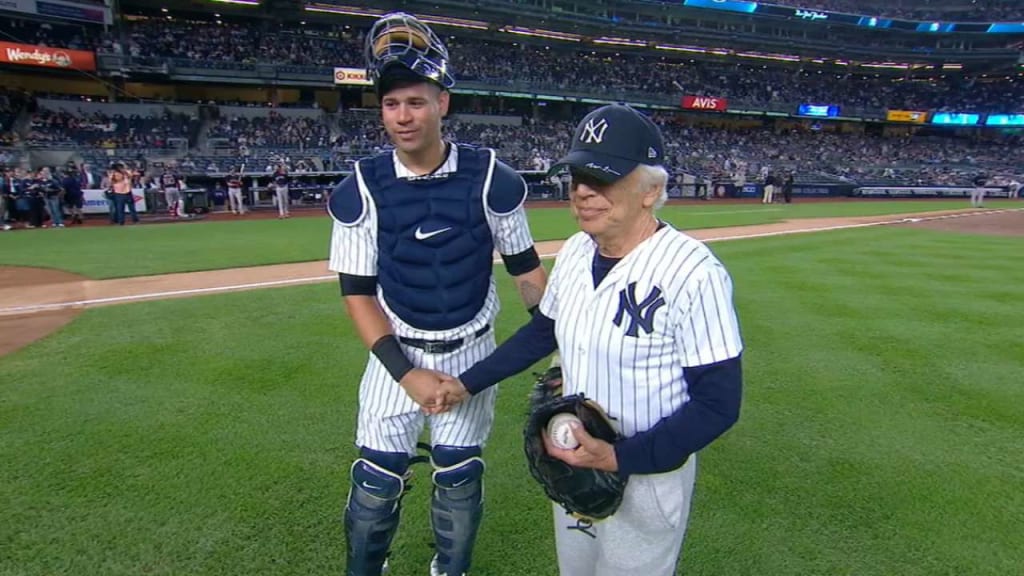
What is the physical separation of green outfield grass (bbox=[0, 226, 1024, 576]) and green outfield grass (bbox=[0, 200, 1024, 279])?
3.65 metres

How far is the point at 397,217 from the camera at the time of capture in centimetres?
231

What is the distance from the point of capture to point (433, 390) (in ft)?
7.22

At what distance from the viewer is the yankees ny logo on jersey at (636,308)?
1620mm

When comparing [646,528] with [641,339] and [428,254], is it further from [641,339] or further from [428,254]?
[428,254]

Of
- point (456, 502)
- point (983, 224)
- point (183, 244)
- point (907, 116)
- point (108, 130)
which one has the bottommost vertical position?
point (183, 244)

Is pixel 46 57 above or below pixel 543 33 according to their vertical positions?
below

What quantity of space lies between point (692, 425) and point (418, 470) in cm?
279

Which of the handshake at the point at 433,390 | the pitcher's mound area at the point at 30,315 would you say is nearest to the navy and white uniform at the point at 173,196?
the pitcher's mound area at the point at 30,315

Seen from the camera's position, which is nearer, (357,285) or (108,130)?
(357,285)

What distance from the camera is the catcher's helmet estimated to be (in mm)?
2141

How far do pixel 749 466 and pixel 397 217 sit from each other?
297 centimetres

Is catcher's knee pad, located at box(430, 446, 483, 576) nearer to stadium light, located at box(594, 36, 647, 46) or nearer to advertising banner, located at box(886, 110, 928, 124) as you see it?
stadium light, located at box(594, 36, 647, 46)

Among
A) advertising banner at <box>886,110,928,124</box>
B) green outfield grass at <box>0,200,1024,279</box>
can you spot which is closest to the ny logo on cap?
green outfield grass at <box>0,200,1024,279</box>

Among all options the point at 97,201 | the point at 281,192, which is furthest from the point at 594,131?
the point at 97,201
